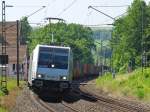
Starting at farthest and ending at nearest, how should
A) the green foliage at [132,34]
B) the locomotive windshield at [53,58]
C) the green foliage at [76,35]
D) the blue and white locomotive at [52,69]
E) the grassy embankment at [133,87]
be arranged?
the green foliage at [76,35], the green foliage at [132,34], the grassy embankment at [133,87], the locomotive windshield at [53,58], the blue and white locomotive at [52,69]

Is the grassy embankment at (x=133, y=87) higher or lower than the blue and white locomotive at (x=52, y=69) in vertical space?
lower

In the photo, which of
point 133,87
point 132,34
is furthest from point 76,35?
point 133,87

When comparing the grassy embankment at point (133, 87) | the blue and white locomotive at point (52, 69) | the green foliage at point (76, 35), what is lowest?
the grassy embankment at point (133, 87)

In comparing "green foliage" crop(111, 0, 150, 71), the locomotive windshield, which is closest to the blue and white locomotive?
the locomotive windshield

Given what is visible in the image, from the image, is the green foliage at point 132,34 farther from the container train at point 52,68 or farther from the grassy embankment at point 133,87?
the container train at point 52,68

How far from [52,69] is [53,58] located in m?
0.77

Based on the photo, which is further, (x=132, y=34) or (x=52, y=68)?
(x=132, y=34)

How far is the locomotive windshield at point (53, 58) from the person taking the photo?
1394 inches

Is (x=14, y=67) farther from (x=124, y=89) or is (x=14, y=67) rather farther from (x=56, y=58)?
(x=56, y=58)

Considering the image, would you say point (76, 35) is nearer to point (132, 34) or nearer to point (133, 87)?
point (132, 34)

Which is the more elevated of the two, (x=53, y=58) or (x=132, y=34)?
(x=132, y=34)

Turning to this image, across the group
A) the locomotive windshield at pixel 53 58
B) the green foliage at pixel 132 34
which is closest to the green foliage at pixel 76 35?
the green foliage at pixel 132 34

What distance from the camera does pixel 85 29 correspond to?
16488cm

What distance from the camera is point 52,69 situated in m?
35.3
